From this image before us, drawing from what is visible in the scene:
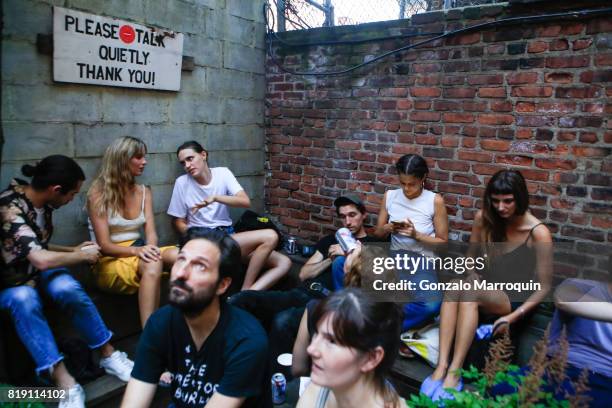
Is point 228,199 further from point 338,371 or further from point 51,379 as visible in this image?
point 338,371

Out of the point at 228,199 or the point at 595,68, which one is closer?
the point at 595,68

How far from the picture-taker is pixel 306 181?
483 cm

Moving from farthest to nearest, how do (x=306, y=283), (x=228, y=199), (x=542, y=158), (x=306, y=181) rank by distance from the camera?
(x=306, y=181)
(x=228, y=199)
(x=306, y=283)
(x=542, y=158)

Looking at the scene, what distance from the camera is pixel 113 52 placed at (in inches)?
140

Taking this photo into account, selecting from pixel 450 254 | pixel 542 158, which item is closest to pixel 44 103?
pixel 450 254

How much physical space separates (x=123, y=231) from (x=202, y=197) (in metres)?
0.86

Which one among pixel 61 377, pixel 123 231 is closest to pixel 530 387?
pixel 61 377

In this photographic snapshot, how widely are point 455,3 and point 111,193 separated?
334 centimetres

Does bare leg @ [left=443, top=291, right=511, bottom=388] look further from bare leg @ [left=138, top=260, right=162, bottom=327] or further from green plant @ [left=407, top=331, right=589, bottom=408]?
bare leg @ [left=138, top=260, right=162, bottom=327]

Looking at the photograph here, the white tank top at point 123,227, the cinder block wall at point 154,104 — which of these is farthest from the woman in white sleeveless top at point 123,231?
the cinder block wall at point 154,104

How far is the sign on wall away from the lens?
3260mm

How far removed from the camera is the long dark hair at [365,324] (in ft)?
5.32

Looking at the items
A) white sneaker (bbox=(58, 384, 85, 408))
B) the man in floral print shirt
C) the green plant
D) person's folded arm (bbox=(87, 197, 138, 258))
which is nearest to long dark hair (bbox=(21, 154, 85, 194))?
the man in floral print shirt

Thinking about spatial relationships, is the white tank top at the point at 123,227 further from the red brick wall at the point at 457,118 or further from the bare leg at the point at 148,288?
the red brick wall at the point at 457,118
